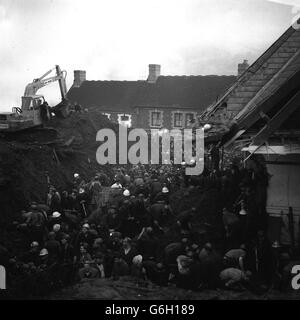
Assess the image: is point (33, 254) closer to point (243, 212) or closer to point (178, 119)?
point (243, 212)

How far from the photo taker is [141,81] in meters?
31.4

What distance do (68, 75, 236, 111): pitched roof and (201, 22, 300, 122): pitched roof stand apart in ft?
49.7

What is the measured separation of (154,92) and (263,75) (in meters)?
18.0

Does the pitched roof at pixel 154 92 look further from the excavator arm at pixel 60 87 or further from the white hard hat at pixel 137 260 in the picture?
the white hard hat at pixel 137 260

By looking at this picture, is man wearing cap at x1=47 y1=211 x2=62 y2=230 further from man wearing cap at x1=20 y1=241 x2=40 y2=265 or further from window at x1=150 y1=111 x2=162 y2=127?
window at x1=150 y1=111 x2=162 y2=127

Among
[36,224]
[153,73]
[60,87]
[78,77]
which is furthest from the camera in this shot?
[78,77]

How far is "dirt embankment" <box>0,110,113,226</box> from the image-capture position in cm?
1249

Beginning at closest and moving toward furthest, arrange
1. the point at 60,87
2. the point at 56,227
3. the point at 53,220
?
the point at 56,227, the point at 53,220, the point at 60,87

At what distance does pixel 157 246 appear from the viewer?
8.87m

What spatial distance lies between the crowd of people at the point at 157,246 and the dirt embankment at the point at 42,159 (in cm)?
173

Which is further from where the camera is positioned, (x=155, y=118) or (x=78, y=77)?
(x=78, y=77)

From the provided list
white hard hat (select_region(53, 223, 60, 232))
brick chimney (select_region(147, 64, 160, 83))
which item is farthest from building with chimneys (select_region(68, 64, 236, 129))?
Result: white hard hat (select_region(53, 223, 60, 232))

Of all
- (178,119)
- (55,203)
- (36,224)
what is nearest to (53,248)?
(36,224)

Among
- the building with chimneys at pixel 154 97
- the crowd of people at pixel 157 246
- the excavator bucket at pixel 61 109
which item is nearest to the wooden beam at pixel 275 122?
the crowd of people at pixel 157 246
